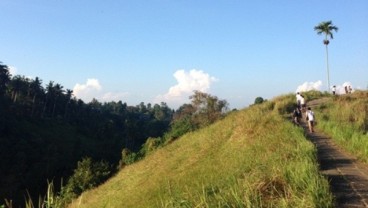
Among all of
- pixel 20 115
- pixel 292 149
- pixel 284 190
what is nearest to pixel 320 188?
pixel 284 190

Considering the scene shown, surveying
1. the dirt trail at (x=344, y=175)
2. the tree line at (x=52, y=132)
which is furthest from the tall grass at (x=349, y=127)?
the tree line at (x=52, y=132)

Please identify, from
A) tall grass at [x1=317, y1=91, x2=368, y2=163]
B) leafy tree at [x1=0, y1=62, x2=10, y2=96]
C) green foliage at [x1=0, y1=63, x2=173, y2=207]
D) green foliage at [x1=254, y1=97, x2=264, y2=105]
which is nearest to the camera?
tall grass at [x1=317, y1=91, x2=368, y2=163]

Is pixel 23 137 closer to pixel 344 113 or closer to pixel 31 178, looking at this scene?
pixel 31 178

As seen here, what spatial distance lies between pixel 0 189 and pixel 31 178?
787 cm

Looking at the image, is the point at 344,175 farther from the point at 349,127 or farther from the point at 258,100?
the point at 258,100

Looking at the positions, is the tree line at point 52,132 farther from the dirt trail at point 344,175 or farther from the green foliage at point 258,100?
the dirt trail at point 344,175

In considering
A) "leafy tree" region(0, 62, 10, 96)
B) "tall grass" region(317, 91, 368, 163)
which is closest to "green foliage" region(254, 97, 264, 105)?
"tall grass" region(317, 91, 368, 163)

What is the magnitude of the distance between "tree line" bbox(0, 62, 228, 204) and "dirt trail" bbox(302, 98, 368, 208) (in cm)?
2503

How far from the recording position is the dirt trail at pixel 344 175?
6.22 metres

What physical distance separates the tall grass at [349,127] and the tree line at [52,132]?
54.0 feet

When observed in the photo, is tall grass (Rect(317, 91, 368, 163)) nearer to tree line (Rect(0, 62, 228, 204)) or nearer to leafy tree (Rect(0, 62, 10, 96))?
tree line (Rect(0, 62, 228, 204))

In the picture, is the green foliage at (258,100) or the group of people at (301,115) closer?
the group of people at (301,115)

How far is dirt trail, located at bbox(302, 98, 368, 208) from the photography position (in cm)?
622

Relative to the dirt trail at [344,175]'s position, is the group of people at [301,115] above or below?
above
